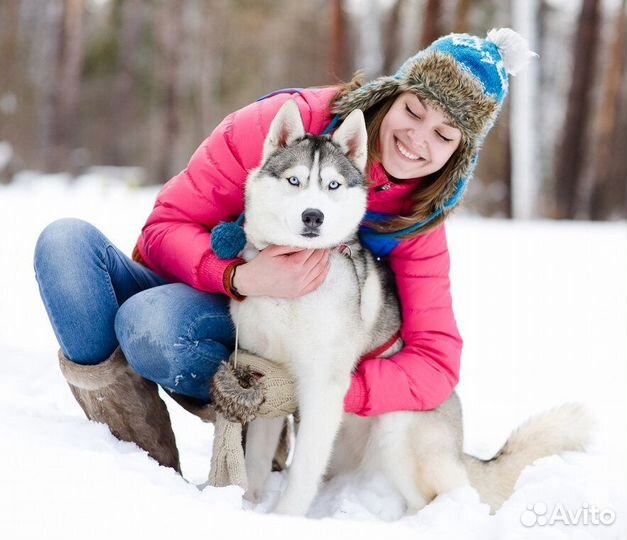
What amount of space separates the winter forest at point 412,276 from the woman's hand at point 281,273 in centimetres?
30

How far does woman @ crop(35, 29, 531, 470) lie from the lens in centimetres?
230

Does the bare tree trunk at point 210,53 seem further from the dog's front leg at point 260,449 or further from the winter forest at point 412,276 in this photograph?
the dog's front leg at point 260,449

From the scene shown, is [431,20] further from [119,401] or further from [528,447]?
[119,401]

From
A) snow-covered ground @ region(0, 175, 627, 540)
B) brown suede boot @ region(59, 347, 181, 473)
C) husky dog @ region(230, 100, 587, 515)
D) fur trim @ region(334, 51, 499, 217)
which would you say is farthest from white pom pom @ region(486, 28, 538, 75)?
brown suede boot @ region(59, 347, 181, 473)

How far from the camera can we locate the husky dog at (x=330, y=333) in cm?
227

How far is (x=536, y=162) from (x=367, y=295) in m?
6.54

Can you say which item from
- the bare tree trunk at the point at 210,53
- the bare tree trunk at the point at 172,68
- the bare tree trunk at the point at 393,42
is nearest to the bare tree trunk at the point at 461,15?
the bare tree trunk at the point at 393,42

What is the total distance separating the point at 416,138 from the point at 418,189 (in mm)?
237

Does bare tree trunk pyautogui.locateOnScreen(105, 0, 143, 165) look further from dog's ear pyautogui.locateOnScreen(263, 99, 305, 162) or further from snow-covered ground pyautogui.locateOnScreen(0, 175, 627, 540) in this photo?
dog's ear pyautogui.locateOnScreen(263, 99, 305, 162)

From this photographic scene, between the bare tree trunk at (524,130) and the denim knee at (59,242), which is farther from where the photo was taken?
the bare tree trunk at (524,130)

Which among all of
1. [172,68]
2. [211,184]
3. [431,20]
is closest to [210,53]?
[172,68]

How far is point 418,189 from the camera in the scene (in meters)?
2.56

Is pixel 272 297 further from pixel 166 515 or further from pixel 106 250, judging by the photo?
pixel 166 515

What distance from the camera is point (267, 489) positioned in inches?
103
